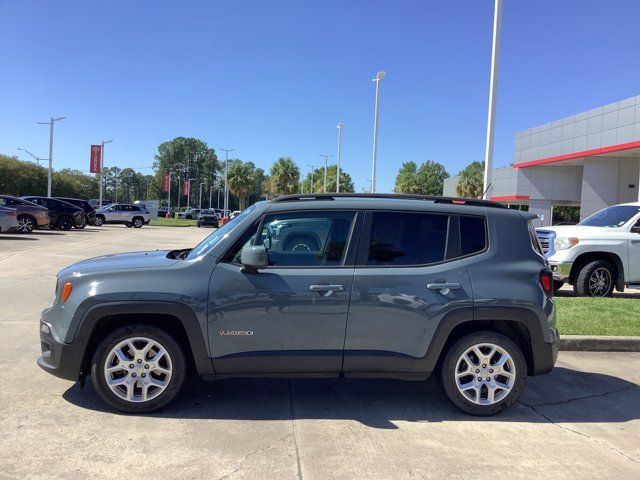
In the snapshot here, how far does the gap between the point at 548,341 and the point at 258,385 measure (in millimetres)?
2678

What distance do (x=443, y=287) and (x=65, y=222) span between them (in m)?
27.4

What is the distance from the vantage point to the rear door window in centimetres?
441

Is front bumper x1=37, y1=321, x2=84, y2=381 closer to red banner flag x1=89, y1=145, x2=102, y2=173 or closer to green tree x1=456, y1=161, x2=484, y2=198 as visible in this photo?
red banner flag x1=89, y1=145, x2=102, y2=173

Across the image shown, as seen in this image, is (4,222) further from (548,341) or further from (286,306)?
(548,341)

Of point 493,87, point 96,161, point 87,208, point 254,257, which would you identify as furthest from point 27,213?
point 96,161

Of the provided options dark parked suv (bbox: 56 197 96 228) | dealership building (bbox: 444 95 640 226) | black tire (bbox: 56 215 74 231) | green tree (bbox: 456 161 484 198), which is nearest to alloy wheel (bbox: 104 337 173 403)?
dealership building (bbox: 444 95 640 226)

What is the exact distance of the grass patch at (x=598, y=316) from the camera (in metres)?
6.95

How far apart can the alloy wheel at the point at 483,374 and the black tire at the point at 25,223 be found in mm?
22915

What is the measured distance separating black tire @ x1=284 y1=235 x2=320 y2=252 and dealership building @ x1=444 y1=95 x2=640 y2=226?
69.9 ft

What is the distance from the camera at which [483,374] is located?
4.44 m

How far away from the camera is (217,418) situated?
4246 mm

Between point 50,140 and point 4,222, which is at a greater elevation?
point 50,140

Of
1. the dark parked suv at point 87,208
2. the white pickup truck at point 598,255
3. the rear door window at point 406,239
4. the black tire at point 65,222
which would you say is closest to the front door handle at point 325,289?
the rear door window at point 406,239

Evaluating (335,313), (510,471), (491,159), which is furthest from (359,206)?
(491,159)
